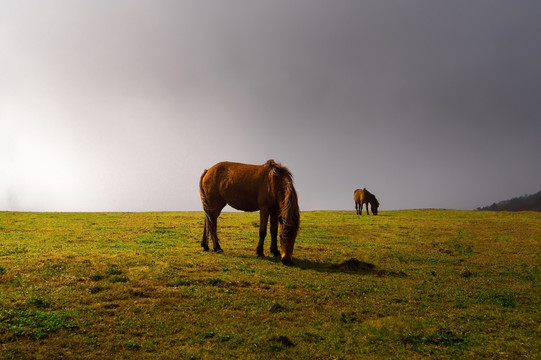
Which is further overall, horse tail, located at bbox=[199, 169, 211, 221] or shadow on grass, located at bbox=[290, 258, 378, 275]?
horse tail, located at bbox=[199, 169, 211, 221]

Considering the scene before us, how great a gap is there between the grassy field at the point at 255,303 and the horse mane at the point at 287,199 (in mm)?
1897

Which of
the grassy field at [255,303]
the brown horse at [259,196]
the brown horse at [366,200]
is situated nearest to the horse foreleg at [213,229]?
the brown horse at [259,196]

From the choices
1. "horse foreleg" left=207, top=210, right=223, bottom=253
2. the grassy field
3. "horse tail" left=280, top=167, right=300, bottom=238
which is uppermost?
"horse tail" left=280, top=167, right=300, bottom=238

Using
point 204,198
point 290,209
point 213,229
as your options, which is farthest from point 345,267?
point 204,198

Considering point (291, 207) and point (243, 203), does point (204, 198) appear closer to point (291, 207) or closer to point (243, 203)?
point (243, 203)

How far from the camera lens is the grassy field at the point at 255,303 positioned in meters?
6.93

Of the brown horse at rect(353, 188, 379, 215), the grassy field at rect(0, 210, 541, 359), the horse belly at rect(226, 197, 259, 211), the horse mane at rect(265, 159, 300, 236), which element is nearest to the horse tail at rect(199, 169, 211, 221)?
the horse belly at rect(226, 197, 259, 211)

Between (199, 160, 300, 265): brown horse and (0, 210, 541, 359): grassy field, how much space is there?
4.24 feet

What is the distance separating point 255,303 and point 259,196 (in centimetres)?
664

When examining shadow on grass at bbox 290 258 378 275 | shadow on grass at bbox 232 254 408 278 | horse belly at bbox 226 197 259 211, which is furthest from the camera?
horse belly at bbox 226 197 259 211

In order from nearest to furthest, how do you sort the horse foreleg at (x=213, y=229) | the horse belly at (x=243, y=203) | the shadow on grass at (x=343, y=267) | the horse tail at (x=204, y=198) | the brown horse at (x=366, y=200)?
the shadow on grass at (x=343, y=267) → the horse belly at (x=243, y=203) → the horse foreleg at (x=213, y=229) → the horse tail at (x=204, y=198) → the brown horse at (x=366, y=200)

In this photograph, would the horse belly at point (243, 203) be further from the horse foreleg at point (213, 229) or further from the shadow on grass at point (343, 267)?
the shadow on grass at point (343, 267)

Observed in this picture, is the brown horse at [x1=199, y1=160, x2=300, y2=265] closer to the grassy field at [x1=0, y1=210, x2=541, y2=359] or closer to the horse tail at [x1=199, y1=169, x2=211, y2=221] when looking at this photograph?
the horse tail at [x1=199, y1=169, x2=211, y2=221]

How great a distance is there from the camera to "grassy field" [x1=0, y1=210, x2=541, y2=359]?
22.7ft
